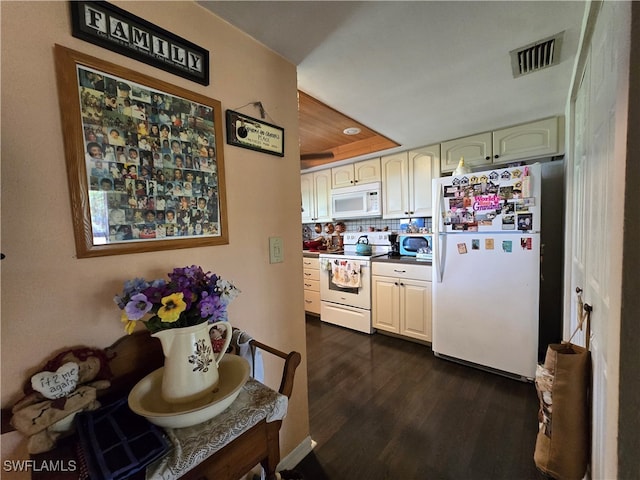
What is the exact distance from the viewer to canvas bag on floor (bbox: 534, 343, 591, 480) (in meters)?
0.98

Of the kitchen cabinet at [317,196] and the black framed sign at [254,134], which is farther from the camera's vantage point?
the kitchen cabinet at [317,196]

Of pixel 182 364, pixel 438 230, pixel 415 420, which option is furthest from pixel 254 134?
pixel 415 420

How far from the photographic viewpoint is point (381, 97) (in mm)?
1738

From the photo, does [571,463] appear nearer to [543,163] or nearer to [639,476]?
[639,476]

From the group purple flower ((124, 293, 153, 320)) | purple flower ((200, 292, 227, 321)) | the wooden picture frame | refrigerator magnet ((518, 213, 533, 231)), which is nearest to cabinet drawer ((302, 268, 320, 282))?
refrigerator magnet ((518, 213, 533, 231))

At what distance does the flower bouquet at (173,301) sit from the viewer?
0.68 m

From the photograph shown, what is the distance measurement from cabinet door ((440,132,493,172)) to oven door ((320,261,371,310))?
1.35 metres

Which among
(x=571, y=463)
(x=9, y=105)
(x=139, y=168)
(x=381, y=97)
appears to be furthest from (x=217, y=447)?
(x=381, y=97)

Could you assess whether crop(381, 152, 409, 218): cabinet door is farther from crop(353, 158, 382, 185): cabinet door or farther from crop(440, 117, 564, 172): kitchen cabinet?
crop(440, 117, 564, 172): kitchen cabinet

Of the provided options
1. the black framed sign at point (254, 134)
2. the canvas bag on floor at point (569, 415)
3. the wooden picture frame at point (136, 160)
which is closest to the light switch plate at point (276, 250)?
the wooden picture frame at point (136, 160)

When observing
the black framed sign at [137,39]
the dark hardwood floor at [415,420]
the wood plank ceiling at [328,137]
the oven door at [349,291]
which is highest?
the wood plank ceiling at [328,137]

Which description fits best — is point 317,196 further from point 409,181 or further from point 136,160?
point 136,160

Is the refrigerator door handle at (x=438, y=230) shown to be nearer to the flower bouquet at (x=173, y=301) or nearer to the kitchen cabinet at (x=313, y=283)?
the kitchen cabinet at (x=313, y=283)

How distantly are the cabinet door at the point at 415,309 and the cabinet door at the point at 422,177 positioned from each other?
81 cm
